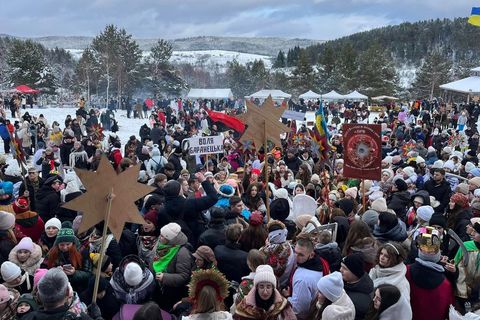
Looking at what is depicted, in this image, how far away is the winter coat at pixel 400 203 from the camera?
660 cm

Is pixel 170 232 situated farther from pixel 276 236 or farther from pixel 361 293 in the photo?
pixel 361 293

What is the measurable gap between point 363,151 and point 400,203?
3.03ft

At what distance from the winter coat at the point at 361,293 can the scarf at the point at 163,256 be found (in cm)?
165

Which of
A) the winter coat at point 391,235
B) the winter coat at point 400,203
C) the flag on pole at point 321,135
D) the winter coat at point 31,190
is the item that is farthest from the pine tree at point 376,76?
the winter coat at point 391,235

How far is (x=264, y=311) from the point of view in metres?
3.35

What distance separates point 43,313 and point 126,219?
4.19 ft

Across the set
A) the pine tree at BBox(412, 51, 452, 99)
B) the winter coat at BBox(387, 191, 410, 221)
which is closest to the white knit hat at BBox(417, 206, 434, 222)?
the winter coat at BBox(387, 191, 410, 221)

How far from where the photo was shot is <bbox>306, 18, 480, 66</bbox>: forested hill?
115 m

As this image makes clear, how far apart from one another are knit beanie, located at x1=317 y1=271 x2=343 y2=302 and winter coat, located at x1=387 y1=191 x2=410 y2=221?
3649mm

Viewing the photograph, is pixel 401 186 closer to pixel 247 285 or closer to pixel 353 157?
pixel 353 157

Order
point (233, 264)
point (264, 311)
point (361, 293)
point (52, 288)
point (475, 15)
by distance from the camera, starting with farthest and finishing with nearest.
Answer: point (475, 15), point (233, 264), point (361, 293), point (264, 311), point (52, 288)

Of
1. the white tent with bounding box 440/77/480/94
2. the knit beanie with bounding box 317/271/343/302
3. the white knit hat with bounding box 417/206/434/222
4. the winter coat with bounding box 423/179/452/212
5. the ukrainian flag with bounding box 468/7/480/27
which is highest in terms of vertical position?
the ukrainian flag with bounding box 468/7/480/27

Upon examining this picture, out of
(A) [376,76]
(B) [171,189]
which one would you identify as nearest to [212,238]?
(B) [171,189]

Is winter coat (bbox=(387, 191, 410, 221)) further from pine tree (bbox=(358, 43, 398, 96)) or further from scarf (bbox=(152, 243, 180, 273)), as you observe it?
pine tree (bbox=(358, 43, 398, 96))
